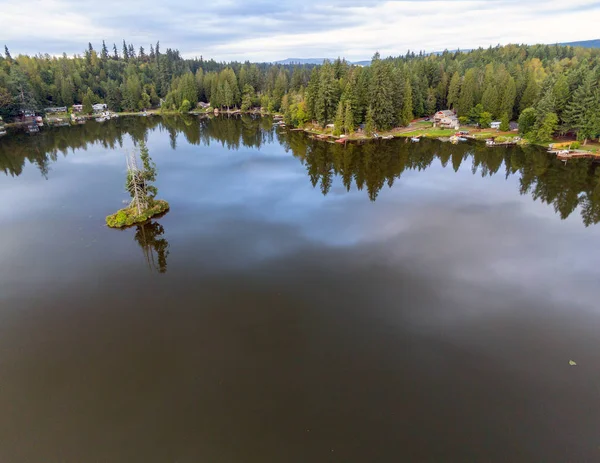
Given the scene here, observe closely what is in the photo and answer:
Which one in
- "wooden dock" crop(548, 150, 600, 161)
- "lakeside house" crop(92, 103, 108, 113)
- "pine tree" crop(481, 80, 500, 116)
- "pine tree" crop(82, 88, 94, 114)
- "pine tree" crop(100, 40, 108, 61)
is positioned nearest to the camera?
"wooden dock" crop(548, 150, 600, 161)

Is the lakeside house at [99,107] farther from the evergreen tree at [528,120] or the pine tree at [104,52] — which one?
the evergreen tree at [528,120]

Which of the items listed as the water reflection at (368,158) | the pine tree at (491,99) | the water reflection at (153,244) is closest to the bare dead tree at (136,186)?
the water reflection at (153,244)

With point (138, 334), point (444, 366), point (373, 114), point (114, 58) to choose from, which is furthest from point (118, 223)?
point (114, 58)

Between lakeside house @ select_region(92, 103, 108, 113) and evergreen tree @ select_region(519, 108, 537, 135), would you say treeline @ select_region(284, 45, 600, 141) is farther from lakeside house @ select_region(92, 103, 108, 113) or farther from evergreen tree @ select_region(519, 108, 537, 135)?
lakeside house @ select_region(92, 103, 108, 113)

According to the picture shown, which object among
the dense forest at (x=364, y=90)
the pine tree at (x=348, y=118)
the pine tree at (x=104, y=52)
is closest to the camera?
the dense forest at (x=364, y=90)

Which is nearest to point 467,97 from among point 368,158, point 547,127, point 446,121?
point 446,121

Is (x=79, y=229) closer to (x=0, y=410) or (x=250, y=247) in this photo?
(x=250, y=247)

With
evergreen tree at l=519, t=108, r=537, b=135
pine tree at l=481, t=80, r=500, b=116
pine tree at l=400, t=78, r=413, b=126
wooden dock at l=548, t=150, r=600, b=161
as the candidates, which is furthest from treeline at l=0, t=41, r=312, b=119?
wooden dock at l=548, t=150, r=600, b=161
